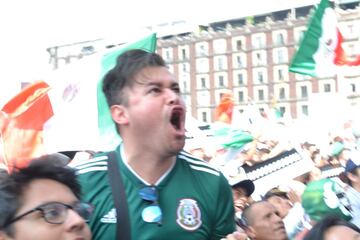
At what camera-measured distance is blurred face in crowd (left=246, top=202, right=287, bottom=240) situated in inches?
145

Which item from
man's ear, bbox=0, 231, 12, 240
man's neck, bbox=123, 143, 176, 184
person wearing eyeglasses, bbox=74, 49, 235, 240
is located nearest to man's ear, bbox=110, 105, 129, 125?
person wearing eyeglasses, bbox=74, 49, 235, 240

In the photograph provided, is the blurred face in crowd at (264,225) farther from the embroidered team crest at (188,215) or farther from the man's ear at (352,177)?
the embroidered team crest at (188,215)

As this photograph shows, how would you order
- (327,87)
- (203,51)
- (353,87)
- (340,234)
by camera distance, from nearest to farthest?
(340,234) → (353,87) → (327,87) → (203,51)

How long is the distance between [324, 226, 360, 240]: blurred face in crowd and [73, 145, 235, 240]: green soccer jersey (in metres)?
0.34

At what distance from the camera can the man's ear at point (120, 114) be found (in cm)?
218

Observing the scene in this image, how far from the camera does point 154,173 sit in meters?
2.15

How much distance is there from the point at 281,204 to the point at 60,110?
2018 millimetres

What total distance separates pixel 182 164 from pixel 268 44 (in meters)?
69.3

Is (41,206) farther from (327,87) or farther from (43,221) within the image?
(327,87)

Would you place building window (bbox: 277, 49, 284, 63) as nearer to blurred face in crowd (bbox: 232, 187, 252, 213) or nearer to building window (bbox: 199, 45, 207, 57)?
building window (bbox: 199, 45, 207, 57)

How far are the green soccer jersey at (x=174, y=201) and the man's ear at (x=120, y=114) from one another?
0.40 feet

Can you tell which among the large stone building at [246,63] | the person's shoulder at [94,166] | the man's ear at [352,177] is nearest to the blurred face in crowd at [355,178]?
the man's ear at [352,177]

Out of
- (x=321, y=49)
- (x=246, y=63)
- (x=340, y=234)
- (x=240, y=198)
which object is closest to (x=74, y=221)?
(x=340, y=234)

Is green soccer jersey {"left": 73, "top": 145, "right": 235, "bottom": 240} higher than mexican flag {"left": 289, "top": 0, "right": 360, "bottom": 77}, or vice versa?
mexican flag {"left": 289, "top": 0, "right": 360, "bottom": 77}
